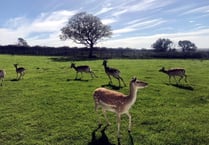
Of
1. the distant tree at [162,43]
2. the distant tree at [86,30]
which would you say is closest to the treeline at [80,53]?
the distant tree at [86,30]

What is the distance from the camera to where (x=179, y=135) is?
35.0 ft

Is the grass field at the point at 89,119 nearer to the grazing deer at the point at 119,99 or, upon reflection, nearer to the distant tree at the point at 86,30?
the grazing deer at the point at 119,99

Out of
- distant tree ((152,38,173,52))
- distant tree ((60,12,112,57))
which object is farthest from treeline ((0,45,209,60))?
distant tree ((152,38,173,52))

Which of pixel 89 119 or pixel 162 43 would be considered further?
pixel 162 43

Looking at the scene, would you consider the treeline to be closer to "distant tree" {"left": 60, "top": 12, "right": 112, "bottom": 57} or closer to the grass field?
"distant tree" {"left": 60, "top": 12, "right": 112, "bottom": 57}

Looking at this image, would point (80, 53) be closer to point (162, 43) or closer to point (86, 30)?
point (86, 30)

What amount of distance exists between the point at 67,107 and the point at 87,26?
60.2m

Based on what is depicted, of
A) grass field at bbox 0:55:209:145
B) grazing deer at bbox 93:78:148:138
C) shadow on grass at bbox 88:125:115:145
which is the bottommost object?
shadow on grass at bbox 88:125:115:145

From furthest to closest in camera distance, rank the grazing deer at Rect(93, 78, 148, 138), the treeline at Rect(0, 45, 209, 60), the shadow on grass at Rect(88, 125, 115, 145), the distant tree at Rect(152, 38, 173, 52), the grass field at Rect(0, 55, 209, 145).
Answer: the distant tree at Rect(152, 38, 173, 52) < the treeline at Rect(0, 45, 209, 60) < the grass field at Rect(0, 55, 209, 145) < the shadow on grass at Rect(88, 125, 115, 145) < the grazing deer at Rect(93, 78, 148, 138)

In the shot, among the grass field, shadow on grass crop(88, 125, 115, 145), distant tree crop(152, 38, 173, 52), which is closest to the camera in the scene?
shadow on grass crop(88, 125, 115, 145)

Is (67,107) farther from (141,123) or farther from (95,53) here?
(95,53)

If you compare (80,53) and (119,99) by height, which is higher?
(80,53)

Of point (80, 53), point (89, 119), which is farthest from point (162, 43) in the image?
point (89, 119)

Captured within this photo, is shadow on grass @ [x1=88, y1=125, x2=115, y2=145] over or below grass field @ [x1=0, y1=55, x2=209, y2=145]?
below
